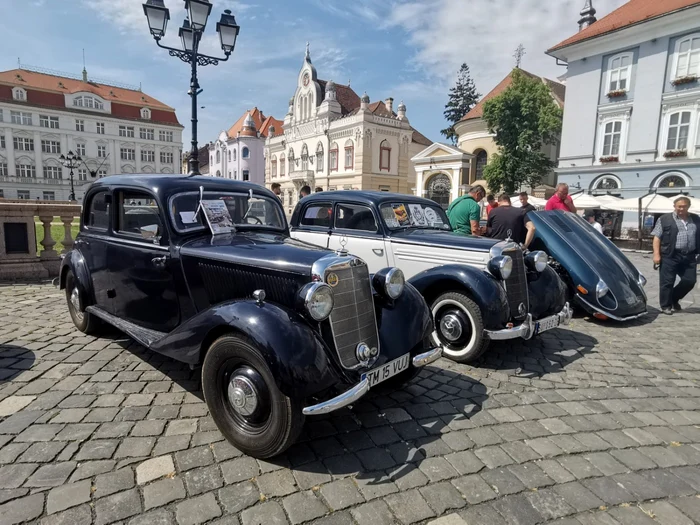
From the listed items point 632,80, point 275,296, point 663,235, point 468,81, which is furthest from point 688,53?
point 468,81

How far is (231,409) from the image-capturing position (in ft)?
9.05

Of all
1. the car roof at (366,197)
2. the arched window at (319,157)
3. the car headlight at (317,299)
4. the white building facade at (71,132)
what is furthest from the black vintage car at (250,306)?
the white building facade at (71,132)

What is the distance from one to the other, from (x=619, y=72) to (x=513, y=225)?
883 inches

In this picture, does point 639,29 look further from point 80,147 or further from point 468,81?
point 80,147

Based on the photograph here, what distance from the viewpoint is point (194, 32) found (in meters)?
8.45

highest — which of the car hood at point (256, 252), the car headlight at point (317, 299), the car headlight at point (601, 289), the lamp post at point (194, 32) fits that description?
the lamp post at point (194, 32)

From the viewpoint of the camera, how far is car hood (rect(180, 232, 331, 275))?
2.84 metres

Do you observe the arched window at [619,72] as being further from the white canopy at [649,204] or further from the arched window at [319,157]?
the arched window at [319,157]

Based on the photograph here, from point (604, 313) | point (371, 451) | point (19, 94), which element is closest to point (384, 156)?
point (604, 313)

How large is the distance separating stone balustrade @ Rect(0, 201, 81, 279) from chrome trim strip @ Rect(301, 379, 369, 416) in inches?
287

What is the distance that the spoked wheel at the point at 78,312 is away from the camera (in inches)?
179

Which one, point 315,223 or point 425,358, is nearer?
point 425,358

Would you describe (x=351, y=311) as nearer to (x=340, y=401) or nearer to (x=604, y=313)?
(x=340, y=401)

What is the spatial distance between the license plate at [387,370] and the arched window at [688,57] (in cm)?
2570
